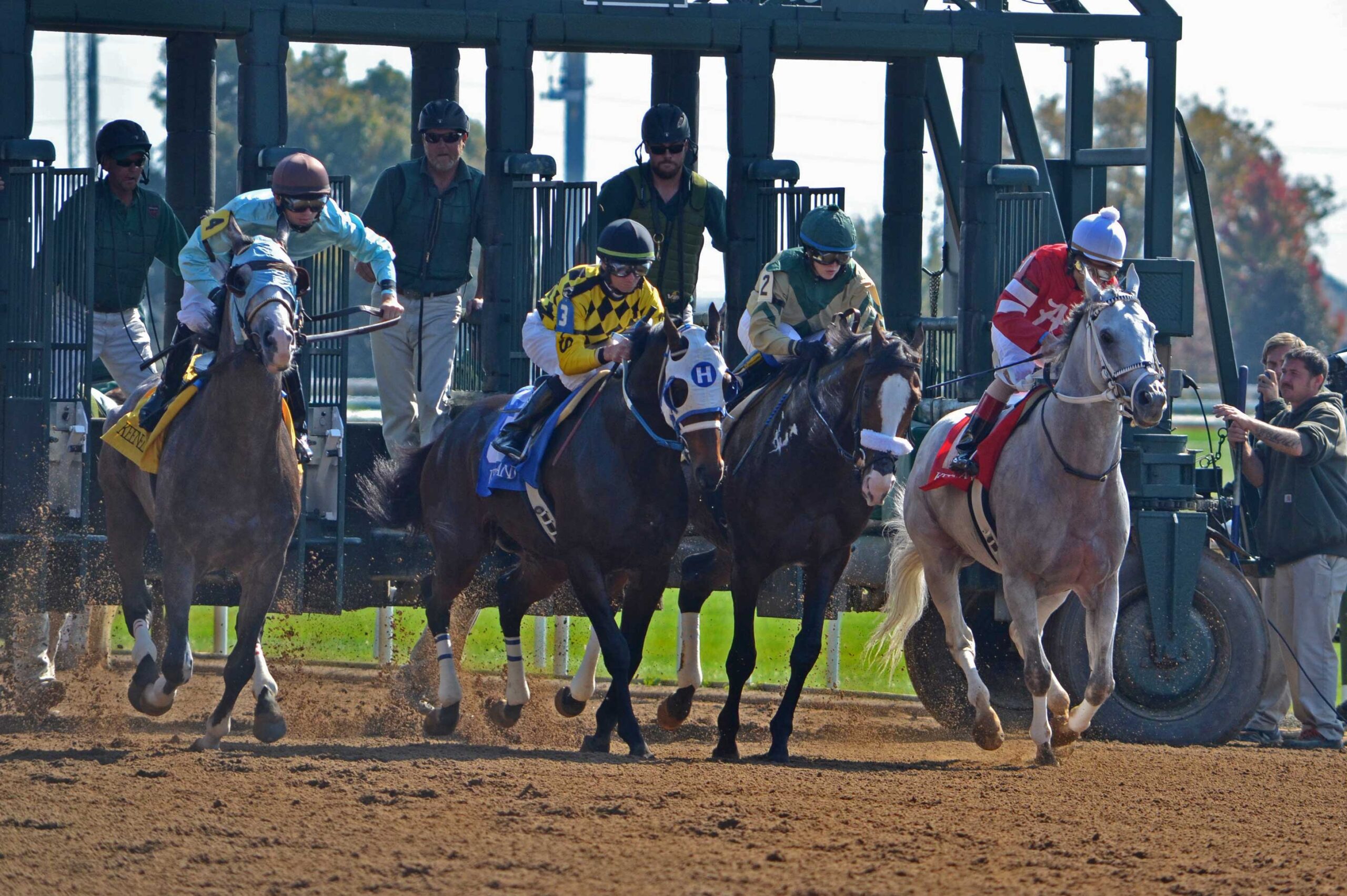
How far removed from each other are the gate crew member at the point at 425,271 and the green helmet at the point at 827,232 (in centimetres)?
185

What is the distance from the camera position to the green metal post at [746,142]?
9.54 m

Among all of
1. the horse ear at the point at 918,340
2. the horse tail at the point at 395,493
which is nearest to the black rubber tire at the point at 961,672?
the horse ear at the point at 918,340

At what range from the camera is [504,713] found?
8.59 metres

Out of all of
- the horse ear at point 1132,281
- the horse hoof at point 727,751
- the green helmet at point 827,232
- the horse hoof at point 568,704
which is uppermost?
the green helmet at point 827,232

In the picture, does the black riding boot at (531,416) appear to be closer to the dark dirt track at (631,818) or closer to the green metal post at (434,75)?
the dark dirt track at (631,818)

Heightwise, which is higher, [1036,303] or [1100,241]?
[1100,241]

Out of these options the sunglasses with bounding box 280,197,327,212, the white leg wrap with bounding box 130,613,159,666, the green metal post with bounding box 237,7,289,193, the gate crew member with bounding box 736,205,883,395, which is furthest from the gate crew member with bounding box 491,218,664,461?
the green metal post with bounding box 237,7,289,193

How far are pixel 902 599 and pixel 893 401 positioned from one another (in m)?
1.86

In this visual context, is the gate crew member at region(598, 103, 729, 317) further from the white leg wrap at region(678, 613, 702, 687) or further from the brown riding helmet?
the brown riding helmet

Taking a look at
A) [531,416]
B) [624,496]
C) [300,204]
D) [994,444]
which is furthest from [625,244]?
[994,444]

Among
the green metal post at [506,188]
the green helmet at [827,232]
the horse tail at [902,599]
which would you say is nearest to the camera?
the green helmet at [827,232]

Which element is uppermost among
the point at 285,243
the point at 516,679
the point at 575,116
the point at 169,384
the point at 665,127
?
the point at 575,116

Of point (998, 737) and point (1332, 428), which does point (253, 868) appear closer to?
point (998, 737)

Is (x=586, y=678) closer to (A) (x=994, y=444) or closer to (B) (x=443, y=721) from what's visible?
(B) (x=443, y=721)
